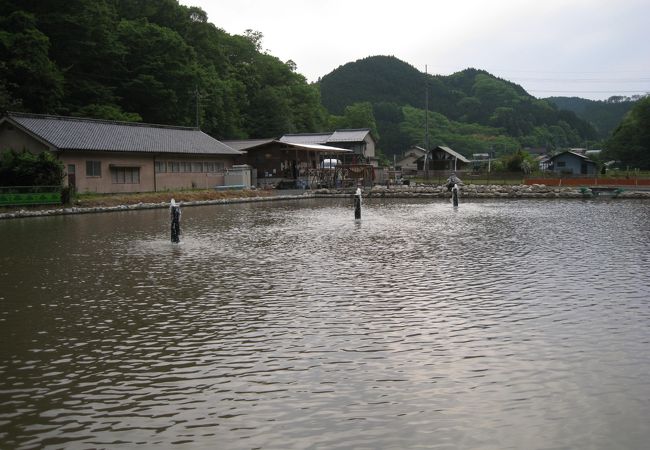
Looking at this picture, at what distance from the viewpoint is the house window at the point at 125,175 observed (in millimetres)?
46034

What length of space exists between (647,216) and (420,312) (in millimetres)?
26295

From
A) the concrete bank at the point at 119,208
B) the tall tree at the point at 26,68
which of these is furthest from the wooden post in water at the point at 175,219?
the tall tree at the point at 26,68

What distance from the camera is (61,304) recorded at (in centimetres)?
1179

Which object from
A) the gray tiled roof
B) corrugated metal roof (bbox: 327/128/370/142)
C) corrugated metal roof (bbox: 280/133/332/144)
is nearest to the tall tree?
the gray tiled roof

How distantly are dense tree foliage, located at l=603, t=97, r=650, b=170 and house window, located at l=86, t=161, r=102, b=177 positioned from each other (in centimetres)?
7183

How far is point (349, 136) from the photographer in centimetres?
8669

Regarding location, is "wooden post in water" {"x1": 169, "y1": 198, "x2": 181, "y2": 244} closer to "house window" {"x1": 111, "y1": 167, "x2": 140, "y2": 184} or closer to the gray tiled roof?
the gray tiled roof

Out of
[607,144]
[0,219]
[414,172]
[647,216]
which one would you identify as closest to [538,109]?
[607,144]

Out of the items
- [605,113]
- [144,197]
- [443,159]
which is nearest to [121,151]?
[144,197]

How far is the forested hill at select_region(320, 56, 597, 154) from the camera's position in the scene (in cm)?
13100

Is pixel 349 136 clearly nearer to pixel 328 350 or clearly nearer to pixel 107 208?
pixel 107 208

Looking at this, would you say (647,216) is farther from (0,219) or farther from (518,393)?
(0,219)

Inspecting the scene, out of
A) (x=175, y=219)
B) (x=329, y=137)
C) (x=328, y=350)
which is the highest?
(x=329, y=137)

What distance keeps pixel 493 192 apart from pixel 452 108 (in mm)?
98221
